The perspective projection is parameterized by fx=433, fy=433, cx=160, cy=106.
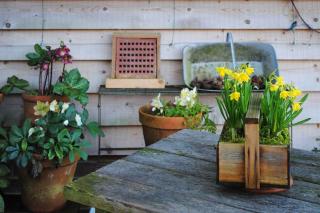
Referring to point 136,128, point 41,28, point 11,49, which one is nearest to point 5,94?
point 11,49

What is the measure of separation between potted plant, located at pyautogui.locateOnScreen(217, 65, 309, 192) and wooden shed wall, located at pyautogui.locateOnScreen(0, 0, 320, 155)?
5.09ft

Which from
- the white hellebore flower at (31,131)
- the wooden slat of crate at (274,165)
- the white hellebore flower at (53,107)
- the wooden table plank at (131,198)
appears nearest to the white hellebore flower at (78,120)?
the white hellebore flower at (53,107)

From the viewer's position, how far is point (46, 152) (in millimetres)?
1993

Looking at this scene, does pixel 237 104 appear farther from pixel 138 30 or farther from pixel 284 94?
pixel 138 30

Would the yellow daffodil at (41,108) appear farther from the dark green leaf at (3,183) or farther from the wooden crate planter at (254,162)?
the wooden crate planter at (254,162)

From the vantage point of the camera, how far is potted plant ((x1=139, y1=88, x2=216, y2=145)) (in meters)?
2.19

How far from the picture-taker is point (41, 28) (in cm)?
251

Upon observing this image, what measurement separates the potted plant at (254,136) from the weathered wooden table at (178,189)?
0.04 meters

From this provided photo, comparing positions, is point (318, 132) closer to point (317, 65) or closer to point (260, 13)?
point (317, 65)

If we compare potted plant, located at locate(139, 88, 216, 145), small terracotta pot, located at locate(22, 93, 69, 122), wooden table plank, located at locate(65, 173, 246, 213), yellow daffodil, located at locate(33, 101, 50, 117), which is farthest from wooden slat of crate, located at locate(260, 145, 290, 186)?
small terracotta pot, located at locate(22, 93, 69, 122)

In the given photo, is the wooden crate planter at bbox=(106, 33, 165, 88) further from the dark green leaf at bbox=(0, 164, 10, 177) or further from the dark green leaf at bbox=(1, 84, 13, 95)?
the dark green leaf at bbox=(0, 164, 10, 177)

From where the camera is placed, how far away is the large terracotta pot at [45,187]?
207 cm

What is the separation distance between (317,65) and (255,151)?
191cm

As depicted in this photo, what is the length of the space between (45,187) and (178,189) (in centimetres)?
126
